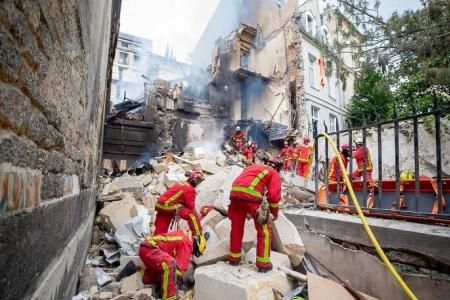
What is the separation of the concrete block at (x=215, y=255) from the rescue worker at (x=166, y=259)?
0.15 m

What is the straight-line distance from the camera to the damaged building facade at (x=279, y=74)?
18078mm

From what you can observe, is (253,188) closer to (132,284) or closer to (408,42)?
(132,284)

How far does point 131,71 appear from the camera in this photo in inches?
1622

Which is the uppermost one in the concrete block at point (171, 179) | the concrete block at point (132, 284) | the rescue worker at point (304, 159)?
the rescue worker at point (304, 159)

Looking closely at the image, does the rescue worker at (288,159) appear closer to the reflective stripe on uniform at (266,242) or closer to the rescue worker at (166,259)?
the rescue worker at (166,259)

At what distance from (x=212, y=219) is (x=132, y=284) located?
1.95 m

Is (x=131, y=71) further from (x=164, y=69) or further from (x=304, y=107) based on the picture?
(x=304, y=107)

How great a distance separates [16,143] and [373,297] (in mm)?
3162

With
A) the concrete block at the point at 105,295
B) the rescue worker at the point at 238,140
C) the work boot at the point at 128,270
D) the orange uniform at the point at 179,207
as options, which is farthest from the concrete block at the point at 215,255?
the rescue worker at the point at 238,140

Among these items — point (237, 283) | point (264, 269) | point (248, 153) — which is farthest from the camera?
point (248, 153)

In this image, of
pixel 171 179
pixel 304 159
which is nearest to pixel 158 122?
pixel 171 179

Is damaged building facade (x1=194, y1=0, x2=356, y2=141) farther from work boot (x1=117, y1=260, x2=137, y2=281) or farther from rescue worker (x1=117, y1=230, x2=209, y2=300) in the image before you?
work boot (x1=117, y1=260, x2=137, y2=281)

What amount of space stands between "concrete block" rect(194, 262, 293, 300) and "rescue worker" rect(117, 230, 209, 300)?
35 centimetres

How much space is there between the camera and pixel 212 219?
538 centimetres
